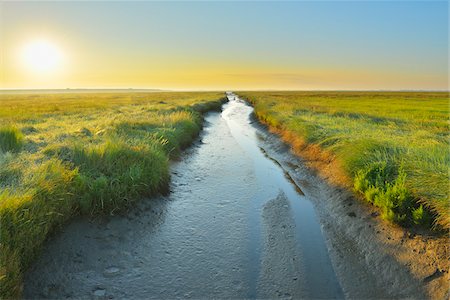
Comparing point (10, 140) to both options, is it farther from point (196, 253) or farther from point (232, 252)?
point (232, 252)

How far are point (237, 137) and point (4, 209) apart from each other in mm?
18149

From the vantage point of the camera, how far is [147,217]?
25.6 ft

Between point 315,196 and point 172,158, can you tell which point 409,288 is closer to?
point 315,196

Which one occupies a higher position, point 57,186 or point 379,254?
point 57,186

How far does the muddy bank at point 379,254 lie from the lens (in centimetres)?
523

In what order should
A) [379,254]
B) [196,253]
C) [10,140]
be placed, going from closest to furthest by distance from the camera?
[379,254] < [196,253] < [10,140]

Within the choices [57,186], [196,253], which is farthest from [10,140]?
[196,253]

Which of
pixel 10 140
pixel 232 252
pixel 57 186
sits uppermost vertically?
pixel 10 140

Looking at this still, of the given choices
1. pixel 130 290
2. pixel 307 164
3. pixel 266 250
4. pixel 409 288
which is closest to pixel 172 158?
pixel 307 164

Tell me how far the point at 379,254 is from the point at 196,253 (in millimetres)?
3835

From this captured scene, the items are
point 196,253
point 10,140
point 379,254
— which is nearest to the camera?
point 379,254

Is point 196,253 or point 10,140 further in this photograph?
point 10,140

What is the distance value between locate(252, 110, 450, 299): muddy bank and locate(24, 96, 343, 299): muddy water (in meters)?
0.36

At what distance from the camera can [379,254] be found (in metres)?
6.30
